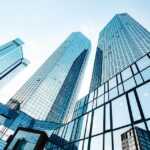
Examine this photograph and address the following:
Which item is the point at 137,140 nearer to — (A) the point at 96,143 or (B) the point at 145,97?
(B) the point at 145,97

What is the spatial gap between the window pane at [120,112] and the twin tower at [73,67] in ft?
80.3

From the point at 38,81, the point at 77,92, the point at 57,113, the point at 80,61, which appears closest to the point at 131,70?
the point at 57,113

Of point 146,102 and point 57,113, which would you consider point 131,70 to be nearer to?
point 146,102

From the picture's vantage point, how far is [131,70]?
13.9 meters

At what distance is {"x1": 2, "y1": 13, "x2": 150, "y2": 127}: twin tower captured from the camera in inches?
2323

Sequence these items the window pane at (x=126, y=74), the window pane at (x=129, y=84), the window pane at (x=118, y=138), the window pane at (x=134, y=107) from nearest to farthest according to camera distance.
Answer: the window pane at (x=118, y=138)
the window pane at (x=134, y=107)
the window pane at (x=129, y=84)
the window pane at (x=126, y=74)

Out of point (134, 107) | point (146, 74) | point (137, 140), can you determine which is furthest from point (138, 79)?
point (137, 140)

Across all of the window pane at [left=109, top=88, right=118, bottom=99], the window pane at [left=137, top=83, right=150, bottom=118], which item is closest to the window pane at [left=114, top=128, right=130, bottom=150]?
the window pane at [left=137, top=83, right=150, bottom=118]

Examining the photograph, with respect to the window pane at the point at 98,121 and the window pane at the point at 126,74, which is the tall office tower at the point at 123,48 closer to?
the window pane at the point at 126,74

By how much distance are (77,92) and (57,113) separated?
94.9 feet

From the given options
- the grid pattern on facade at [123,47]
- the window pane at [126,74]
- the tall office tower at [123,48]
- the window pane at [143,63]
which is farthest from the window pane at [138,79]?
the grid pattern on facade at [123,47]

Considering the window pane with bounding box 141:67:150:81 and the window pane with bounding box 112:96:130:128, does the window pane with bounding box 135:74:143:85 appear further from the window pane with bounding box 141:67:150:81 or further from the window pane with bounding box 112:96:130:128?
the window pane with bounding box 112:96:130:128

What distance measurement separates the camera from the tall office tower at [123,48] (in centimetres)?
5497

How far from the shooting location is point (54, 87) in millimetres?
109125
